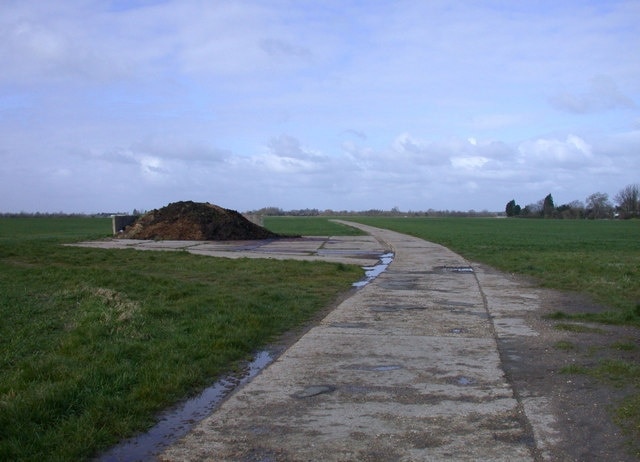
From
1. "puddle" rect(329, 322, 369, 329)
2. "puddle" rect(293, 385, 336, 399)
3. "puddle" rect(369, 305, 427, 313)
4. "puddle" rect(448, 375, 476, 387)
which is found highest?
"puddle" rect(369, 305, 427, 313)

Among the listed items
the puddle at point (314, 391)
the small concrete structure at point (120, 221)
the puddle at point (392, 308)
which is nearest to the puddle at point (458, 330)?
the puddle at point (392, 308)

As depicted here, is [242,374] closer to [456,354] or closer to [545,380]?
[456,354]

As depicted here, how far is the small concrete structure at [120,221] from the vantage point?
43.3 metres

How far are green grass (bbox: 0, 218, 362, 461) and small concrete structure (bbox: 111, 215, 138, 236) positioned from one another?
86.1ft

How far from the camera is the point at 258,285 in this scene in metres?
14.6

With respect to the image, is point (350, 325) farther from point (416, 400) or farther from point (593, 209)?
point (593, 209)

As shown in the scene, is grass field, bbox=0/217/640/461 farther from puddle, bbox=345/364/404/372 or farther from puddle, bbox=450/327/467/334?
puddle, bbox=450/327/467/334

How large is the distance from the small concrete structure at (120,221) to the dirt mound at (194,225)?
1.61m

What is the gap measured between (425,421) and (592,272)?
46.3 ft

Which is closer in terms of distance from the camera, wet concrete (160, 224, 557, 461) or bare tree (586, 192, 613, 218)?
wet concrete (160, 224, 557, 461)

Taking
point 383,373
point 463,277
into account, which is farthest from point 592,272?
point 383,373

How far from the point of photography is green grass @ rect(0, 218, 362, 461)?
509 cm

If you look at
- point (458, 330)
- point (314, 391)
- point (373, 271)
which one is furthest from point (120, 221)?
point (314, 391)

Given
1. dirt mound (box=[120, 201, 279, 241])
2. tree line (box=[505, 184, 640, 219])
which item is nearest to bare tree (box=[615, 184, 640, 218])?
tree line (box=[505, 184, 640, 219])
